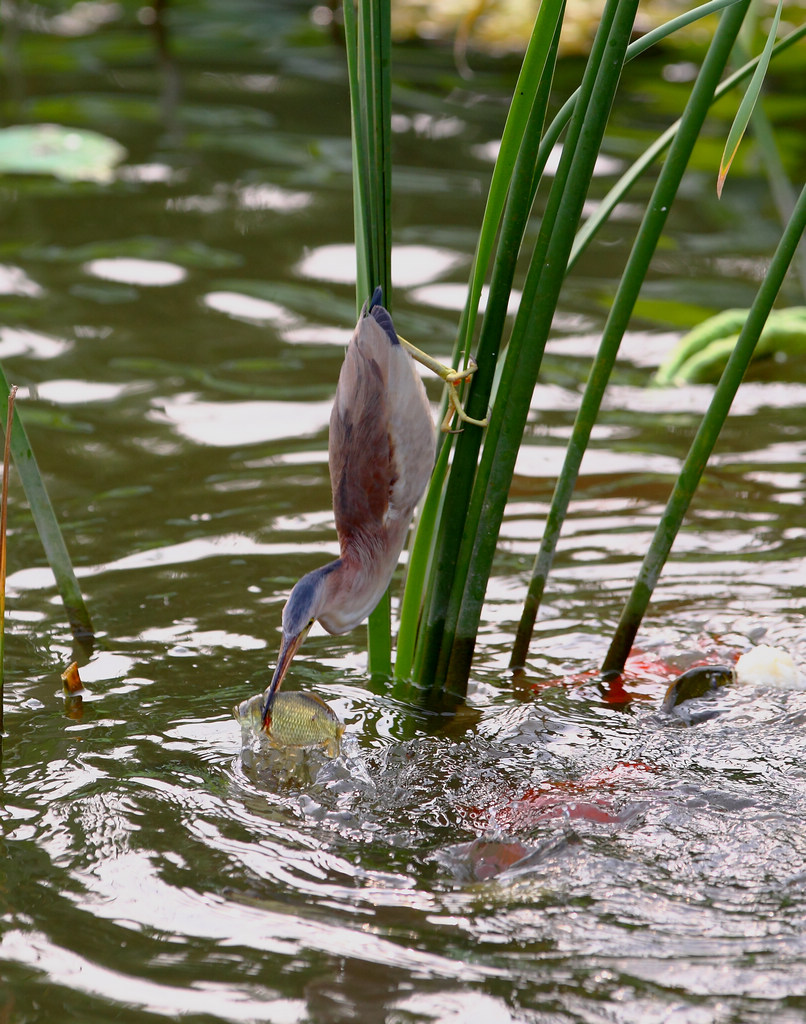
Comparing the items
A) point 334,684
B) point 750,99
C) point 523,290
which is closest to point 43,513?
point 334,684

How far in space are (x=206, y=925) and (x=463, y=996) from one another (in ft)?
1.51

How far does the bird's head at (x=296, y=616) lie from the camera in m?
2.24

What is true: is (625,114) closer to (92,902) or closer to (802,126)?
(802,126)

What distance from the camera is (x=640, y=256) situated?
238cm

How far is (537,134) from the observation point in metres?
2.23

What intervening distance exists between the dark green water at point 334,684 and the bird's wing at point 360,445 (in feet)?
1.50

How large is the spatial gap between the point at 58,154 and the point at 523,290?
4.84 meters

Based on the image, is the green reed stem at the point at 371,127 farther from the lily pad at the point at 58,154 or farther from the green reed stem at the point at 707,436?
the lily pad at the point at 58,154

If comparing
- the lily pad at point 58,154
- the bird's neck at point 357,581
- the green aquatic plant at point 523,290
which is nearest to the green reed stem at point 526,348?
the green aquatic plant at point 523,290

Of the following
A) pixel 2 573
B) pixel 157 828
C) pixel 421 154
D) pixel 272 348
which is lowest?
pixel 157 828

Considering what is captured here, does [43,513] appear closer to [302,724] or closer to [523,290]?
[302,724]

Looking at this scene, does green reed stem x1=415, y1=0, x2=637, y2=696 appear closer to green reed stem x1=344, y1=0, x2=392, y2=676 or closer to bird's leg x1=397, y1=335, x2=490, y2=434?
bird's leg x1=397, y1=335, x2=490, y2=434

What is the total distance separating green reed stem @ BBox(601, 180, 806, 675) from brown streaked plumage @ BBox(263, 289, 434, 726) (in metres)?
0.51

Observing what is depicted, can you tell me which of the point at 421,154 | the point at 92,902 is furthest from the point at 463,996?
the point at 421,154
